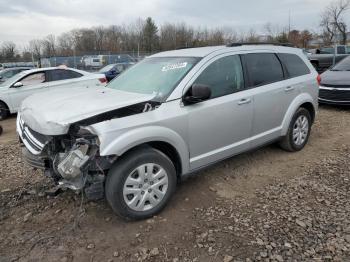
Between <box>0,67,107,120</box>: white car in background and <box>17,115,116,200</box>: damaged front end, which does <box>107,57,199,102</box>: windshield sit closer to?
<box>17,115,116,200</box>: damaged front end

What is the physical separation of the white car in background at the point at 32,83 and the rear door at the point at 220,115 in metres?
5.94

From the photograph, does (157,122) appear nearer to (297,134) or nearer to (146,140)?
(146,140)

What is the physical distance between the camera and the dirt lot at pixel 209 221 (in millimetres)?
2945

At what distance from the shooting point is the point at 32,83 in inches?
389

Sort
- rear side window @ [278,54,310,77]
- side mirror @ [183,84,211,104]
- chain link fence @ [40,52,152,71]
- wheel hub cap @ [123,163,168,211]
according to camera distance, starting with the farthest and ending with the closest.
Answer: chain link fence @ [40,52,152,71] < rear side window @ [278,54,310,77] < side mirror @ [183,84,211,104] < wheel hub cap @ [123,163,168,211]

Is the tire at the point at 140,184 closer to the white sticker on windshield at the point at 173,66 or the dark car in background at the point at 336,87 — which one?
the white sticker on windshield at the point at 173,66

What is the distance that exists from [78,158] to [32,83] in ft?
25.6

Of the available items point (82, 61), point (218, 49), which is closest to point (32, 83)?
point (218, 49)

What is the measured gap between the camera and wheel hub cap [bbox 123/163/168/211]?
10.6 feet

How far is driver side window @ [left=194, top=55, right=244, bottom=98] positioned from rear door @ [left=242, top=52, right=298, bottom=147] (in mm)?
182

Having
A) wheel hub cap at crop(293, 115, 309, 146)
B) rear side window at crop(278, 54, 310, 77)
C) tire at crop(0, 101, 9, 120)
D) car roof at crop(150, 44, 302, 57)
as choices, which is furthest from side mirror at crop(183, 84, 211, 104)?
tire at crop(0, 101, 9, 120)

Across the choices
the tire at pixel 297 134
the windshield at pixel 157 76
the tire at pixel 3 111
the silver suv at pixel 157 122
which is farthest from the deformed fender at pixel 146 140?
the tire at pixel 3 111

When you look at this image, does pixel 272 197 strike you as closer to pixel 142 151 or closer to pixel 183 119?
pixel 183 119

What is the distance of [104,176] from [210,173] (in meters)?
1.88
